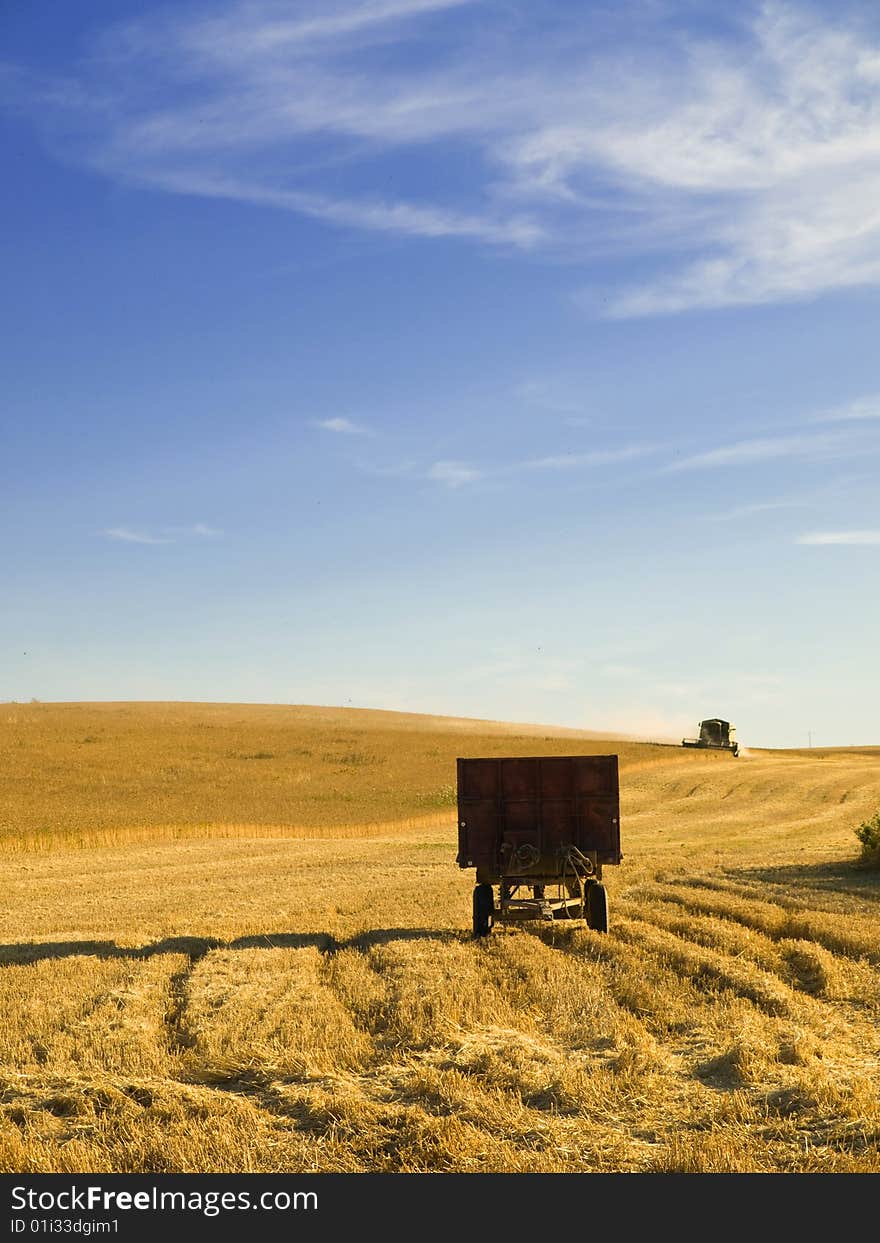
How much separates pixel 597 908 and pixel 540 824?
165 cm

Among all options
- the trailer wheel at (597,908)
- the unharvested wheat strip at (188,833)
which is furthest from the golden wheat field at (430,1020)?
the unharvested wheat strip at (188,833)

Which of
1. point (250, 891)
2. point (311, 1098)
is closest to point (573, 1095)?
point (311, 1098)

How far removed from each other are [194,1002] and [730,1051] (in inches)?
257

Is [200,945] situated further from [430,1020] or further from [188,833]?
[188,833]

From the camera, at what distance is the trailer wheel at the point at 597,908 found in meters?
19.2

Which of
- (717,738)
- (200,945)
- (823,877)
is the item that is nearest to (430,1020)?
(200,945)

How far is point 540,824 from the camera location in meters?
19.8

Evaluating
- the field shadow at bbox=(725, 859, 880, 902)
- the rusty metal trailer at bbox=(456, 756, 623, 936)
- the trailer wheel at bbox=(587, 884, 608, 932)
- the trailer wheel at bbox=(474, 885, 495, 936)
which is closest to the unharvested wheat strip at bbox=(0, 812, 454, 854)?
the field shadow at bbox=(725, 859, 880, 902)

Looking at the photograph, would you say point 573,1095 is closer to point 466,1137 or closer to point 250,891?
point 466,1137

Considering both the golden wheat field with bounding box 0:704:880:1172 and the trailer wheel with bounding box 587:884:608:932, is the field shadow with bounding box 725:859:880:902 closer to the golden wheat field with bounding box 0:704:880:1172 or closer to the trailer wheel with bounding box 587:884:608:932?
the golden wheat field with bounding box 0:704:880:1172

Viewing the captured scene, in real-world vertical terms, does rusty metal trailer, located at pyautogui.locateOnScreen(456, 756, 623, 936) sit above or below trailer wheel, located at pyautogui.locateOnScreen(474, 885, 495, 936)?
above

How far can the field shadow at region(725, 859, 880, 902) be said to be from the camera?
78.2 feet

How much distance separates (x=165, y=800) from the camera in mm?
53688

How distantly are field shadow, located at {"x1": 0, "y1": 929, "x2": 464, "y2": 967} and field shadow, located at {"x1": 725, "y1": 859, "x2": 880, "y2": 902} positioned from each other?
869 centimetres
